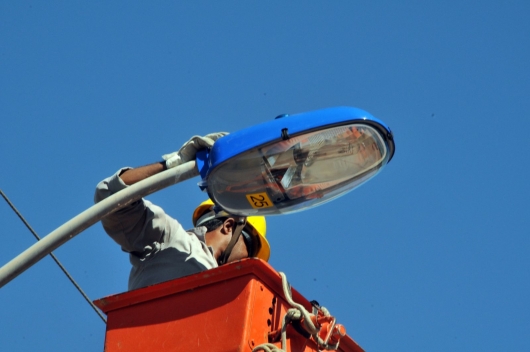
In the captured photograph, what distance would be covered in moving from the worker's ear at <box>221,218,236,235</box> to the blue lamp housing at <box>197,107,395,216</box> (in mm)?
1894

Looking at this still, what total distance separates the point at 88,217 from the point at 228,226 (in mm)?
2308

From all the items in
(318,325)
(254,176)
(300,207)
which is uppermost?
(254,176)

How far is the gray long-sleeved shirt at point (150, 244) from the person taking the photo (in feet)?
15.4

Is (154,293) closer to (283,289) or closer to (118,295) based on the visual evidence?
(118,295)

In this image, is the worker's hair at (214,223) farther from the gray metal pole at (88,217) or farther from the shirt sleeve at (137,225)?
the gray metal pole at (88,217)

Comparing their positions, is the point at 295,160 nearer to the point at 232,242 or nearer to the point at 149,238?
the point at 149,238

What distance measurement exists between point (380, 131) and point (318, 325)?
2.70 ft

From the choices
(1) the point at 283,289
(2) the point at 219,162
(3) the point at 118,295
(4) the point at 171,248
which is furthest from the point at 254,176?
(4) the point at 171,248

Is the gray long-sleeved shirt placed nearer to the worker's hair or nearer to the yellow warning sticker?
the yellow warning sticker

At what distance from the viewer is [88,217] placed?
12.5ft

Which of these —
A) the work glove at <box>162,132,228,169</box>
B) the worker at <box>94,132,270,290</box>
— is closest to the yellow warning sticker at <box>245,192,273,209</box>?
the work glove at <box>162,132,228,169</box>

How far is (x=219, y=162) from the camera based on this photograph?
12.4 ft

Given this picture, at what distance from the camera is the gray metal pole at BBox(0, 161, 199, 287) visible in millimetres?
3787

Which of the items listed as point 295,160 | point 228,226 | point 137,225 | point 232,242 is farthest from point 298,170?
point 228,226
